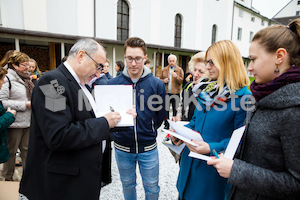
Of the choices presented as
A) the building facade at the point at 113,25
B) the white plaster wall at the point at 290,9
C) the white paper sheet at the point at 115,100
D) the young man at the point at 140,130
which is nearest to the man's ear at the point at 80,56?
the white paper sheet at the point at 115,100

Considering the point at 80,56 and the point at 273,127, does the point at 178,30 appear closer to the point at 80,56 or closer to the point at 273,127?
the point at 80,56

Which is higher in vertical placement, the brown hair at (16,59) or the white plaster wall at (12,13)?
the white plaster wall at (12,13)

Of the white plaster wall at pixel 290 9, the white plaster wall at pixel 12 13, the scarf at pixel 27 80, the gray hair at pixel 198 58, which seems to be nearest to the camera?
the gray hair at pixel 198 58

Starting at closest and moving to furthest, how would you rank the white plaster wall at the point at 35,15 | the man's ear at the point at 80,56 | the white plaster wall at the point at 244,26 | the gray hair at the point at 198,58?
the man's ear at the point at 80,56, the gray hair at the point at 198,58, the white plaster wall at the point at 35,15, the white plaster wall at the point at 244,26

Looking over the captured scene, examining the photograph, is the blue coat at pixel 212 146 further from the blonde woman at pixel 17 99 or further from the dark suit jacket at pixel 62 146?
the blonde woman at pixel 17 99

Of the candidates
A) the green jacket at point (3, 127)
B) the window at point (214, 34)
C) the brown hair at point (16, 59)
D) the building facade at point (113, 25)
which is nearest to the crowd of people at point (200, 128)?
the green jacket at point (3, 127)

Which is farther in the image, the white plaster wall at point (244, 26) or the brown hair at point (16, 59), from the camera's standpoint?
the white plaster wall at point (244, 26)

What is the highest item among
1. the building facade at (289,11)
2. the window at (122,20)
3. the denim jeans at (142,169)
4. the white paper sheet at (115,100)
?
the building facade at (289,11)

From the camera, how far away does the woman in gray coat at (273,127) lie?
0.85m

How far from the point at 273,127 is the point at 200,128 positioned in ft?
2.24

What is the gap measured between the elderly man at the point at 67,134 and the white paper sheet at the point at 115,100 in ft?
0.28

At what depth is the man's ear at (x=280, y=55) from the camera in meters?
0.95

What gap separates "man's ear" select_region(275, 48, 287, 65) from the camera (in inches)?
37.4

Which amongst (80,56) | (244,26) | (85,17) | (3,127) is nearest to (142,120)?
(80,56)
